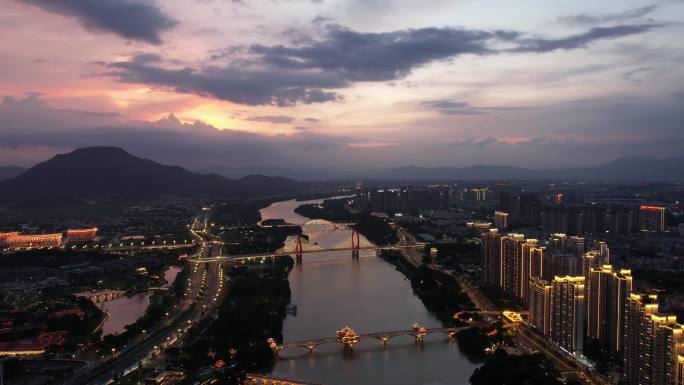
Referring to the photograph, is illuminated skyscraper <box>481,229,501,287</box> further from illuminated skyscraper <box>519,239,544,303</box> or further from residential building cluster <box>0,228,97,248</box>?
residential building cluster <box>0,228,97,248</box>

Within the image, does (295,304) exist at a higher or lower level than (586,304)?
lower

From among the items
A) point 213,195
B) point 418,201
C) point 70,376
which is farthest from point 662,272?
point 213,195

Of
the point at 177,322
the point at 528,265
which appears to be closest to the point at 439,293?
the point at 528,265

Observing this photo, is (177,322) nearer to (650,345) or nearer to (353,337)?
(353,337)

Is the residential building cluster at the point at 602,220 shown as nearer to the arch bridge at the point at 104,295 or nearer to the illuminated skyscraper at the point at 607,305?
the illuminated skyscraper at the point at 607,305

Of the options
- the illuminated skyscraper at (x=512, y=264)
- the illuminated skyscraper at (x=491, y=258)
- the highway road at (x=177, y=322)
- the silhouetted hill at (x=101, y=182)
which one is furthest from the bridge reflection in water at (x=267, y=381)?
the silhouetted hill at (x=101, y=182)

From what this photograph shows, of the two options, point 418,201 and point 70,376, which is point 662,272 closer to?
point 70,376
